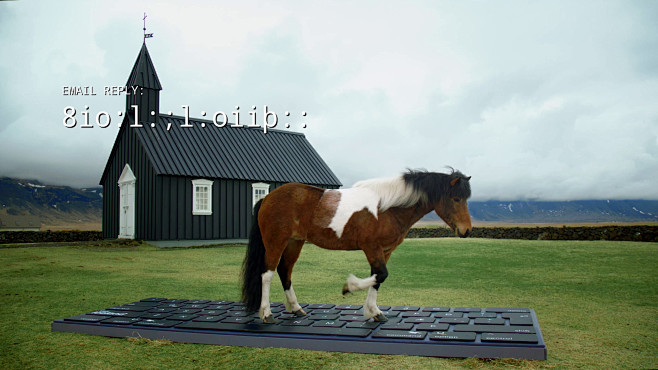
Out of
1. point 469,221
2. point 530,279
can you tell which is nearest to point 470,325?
point 469,221

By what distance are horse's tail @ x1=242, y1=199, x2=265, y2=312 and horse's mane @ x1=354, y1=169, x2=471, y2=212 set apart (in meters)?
1.62

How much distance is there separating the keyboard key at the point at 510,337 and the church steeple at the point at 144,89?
68.2 ft

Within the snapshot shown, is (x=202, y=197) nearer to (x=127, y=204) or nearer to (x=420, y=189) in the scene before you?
(x=127, y=204)

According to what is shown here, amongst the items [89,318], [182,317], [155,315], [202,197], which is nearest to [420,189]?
→ [182,317]

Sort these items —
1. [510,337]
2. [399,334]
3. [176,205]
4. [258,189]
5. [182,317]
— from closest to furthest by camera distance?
[510,337] → [399,334] → [182,317] → [176,205] → [258,189]

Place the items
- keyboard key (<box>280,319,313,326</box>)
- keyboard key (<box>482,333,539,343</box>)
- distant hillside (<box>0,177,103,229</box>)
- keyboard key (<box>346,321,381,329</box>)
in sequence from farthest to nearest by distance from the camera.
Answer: distant hillside (<box>0,177,103,229</box>) → keyboard key (<box>280,319,313,326</box>) → keyboard key (<box>346,321,381,329</box>) → keyboard key (<box>482,333,539,343</box>)

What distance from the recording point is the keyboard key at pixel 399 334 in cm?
474

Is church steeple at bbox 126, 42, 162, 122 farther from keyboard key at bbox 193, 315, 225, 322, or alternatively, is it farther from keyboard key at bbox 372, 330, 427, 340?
keyboard key at bbox 372, 330, 427, 340

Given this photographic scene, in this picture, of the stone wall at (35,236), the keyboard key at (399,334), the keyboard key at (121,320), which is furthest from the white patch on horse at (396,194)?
the stone wall at (35,236)

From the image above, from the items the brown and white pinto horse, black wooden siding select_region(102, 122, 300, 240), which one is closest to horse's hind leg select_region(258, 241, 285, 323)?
the brown and white pinto horse

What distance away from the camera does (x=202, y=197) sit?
20594 millimetres

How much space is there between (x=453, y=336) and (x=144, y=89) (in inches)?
835

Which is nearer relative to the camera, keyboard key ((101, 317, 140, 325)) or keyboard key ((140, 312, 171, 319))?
keyboard key ((101, 317, 140, 325))

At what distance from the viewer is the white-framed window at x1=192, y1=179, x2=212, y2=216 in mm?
20328
